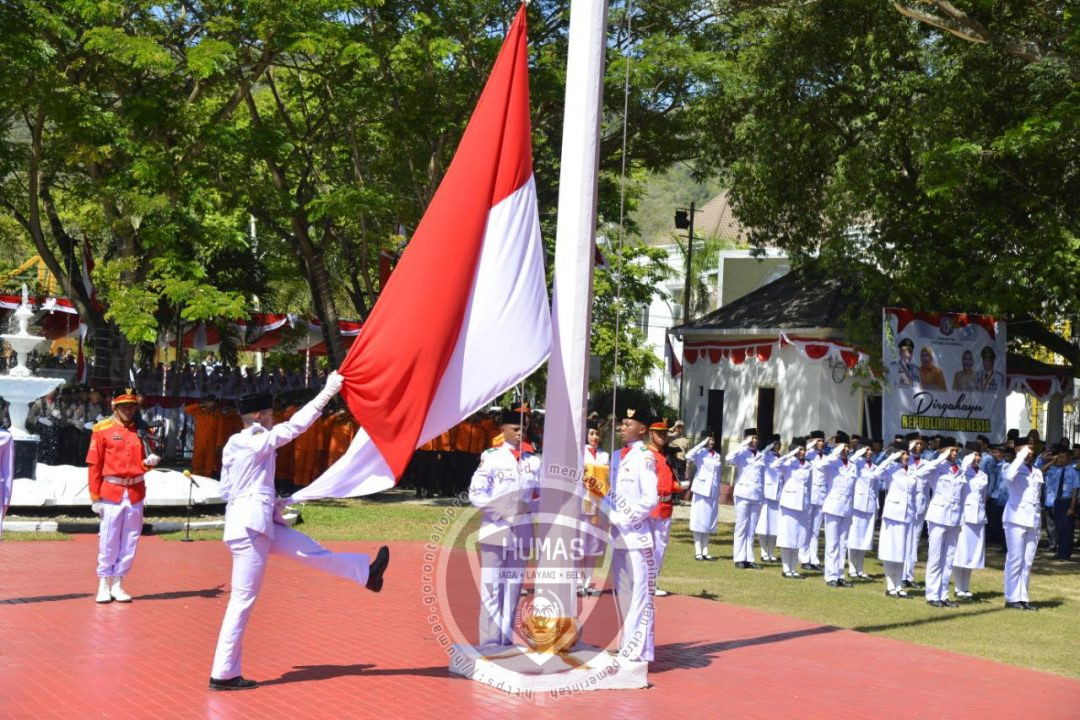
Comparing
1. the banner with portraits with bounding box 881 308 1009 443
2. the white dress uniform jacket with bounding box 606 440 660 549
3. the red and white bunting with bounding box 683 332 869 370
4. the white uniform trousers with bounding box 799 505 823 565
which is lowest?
the white uniform trousers with bounding box 799 505 823 565

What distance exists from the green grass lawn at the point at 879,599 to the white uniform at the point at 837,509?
0.37 metres

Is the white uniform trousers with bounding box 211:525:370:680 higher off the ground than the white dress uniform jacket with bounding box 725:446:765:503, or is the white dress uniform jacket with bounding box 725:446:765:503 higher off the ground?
the white dress uniform jacket with bounding box 725:446:765:503

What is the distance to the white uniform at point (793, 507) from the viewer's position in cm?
1702

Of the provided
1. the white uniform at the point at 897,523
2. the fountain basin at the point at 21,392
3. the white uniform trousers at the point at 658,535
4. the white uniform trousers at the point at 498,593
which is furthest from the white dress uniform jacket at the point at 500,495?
the fountain basin at the point at 21,392

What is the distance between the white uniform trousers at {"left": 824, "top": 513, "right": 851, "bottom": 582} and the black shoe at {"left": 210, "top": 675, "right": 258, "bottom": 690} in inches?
373

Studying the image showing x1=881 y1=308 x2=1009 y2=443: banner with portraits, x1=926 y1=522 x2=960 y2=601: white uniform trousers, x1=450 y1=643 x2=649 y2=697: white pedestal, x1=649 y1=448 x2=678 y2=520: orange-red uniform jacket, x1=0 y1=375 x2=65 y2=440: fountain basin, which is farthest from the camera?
x1=881 y1=308 x2=1009 y2=443: banner with portraits

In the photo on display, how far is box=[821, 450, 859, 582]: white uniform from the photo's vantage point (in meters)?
16.5

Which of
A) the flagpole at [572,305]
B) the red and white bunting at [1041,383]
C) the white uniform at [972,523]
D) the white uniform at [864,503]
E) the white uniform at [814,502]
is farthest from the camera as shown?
the red and white bunting at [1041,383]

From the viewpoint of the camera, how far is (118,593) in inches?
479

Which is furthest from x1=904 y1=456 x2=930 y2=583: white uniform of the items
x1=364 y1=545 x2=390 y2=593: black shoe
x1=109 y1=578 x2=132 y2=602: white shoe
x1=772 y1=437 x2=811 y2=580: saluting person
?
x1=109 y1=578 x2=132 y2=602: white shoe

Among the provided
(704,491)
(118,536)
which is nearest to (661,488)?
(118,536)

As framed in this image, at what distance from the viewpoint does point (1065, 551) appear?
2095cm

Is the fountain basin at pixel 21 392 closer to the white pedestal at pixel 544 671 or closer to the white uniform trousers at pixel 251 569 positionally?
the white uniform trousers at pixel 251 569

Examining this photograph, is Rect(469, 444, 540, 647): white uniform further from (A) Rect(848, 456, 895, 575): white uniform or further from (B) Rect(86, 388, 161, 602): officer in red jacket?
(A) Rect(848, 456, 895, 575): white uniform
